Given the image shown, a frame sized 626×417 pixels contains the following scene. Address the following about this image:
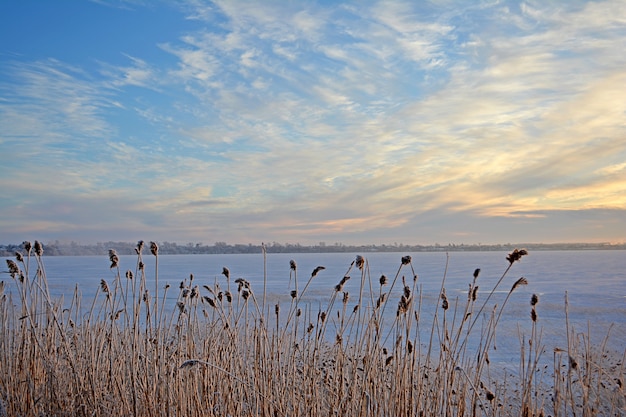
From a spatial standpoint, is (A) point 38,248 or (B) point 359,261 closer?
(B) point 359,261

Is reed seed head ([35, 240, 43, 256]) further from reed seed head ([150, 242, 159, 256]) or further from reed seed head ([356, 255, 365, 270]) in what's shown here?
reed seed head ([356, 255, 365, 270])

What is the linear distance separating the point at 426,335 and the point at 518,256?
33.0 ft

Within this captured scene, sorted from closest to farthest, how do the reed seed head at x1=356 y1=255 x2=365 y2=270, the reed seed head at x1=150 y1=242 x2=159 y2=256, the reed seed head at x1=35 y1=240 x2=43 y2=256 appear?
the reed seed head at x1=356 y1=255 x2=365 y2=270
the reed seed head at x1=150 y1=242 x2=159 y2=256
the reed seed head at x1=35 y1=240 x2=43 y2=256

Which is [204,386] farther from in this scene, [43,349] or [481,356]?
[481,356]

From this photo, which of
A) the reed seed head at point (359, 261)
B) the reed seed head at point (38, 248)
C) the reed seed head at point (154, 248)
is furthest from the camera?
the reed seed head at point (38, 248)

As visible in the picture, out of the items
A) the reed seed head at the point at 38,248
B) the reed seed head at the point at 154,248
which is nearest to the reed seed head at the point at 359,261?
the reed seed head at the point at 154,248

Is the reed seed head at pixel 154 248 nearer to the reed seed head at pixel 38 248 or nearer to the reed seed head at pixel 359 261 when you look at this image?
the reed seed head at pixel 38 248

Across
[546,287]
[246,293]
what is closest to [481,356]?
[246,293]

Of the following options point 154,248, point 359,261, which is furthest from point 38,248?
point 359,261

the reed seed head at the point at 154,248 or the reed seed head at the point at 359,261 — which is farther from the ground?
the reed seed head at the point at 154,248

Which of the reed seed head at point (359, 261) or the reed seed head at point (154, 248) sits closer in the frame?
the reed seed head at point (359, 261)

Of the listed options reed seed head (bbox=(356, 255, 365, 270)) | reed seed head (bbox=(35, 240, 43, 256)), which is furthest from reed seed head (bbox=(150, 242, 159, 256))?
reed seed head (bbox=(356, 255, 365, 270))

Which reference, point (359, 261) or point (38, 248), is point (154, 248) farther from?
point (359, 261)

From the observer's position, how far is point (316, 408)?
438 cm
